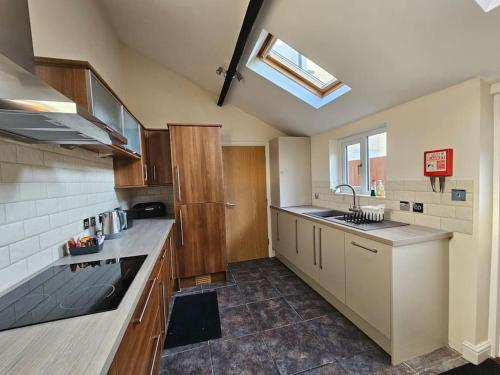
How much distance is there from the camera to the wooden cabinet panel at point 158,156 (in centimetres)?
276

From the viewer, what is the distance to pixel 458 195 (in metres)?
1.54

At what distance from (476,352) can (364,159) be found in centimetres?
181

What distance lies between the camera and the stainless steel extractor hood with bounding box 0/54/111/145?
2.12 feet

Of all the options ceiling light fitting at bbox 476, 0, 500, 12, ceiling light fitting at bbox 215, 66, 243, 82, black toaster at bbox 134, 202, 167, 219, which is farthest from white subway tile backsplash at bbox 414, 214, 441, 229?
black toaster at bbox 134, 202, 167, 219

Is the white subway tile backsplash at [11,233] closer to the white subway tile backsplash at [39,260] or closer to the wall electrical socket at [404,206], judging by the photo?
the white subway tile backsplash at [39,260]

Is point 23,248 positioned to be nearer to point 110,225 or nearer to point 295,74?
point 110,225

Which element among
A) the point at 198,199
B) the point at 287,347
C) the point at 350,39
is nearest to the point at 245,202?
the point at 198,199

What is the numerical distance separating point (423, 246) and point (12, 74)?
2262 millimetres

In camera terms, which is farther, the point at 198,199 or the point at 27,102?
the point at 198,199

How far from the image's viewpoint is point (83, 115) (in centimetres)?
80

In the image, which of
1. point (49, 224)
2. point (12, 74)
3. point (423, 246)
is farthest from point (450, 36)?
point (49, 224)

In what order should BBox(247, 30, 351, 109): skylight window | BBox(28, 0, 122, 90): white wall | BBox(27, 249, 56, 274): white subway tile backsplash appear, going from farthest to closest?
1. BBox(247, 30, 351, 109): skylight window
2. BBox(28, 0, 122, 90): white wall
3. BBox(27, 249, 56, 274): white subway tile backsplash

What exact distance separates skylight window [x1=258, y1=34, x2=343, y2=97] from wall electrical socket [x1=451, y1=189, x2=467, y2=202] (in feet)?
4.34

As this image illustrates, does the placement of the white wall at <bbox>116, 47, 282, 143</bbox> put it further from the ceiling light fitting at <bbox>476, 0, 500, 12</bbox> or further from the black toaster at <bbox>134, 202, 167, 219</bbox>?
the ceiling light fitting at <bbox>476, 0, 500, 12</bbox>
